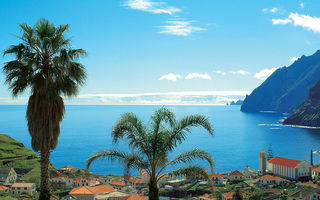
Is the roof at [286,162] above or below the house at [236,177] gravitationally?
above

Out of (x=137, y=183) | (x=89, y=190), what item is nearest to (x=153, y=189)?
(x=89, y=190)

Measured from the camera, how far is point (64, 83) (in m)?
14.0

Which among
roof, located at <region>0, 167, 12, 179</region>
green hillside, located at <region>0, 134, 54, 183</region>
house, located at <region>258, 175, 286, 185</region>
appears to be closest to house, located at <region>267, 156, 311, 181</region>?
house, located at <region>258, 175, 286, 185</region>

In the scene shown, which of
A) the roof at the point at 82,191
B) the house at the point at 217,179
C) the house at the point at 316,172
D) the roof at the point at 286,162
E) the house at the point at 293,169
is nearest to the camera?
the roof at the point at 82,191

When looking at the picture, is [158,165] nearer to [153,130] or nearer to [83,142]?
[153,130]

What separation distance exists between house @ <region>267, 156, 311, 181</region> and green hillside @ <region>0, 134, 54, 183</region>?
62.3 m

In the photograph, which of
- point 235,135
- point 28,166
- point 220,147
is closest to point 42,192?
point 28,166

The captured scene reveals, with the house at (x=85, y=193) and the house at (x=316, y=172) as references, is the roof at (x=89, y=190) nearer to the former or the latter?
the house at (x=85, y=193)

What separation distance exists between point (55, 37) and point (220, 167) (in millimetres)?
95350

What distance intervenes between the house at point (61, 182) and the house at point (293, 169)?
55.0m

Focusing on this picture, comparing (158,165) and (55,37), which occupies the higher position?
(55,37)

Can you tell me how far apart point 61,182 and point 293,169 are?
2276 inches

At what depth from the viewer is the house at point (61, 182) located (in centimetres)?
6691

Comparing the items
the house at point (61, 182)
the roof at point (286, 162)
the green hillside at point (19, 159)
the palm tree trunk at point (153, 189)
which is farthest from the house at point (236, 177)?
the palm tree trunk at point (153, 189)
